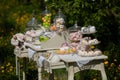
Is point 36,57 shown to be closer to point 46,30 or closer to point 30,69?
point 46,30

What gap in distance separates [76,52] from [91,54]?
25cm

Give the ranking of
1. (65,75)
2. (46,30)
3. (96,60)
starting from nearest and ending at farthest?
(96,60) < (46,30) < (65,75)

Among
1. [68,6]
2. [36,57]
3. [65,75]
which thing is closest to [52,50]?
[36,57]

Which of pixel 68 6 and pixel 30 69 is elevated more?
pixel 68 6

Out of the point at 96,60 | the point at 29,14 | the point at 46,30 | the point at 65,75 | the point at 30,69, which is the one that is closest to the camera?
the point at 96,60

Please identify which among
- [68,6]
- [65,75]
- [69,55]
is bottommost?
[65,75]

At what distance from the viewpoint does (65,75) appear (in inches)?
255

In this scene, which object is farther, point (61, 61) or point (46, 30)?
point (46, 30)

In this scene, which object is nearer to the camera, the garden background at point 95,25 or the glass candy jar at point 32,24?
the glass candy jar at point 32,24

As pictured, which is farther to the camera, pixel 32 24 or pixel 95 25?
pixel 95 25

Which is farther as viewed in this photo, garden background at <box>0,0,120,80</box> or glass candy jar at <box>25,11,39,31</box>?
garden background at <box>0,0,120,80</box>

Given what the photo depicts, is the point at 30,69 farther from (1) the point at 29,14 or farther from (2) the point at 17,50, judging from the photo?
(1) the point at 29,14

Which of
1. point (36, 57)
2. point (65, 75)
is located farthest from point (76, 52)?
point (65, 75)

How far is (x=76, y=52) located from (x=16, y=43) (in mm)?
1219
